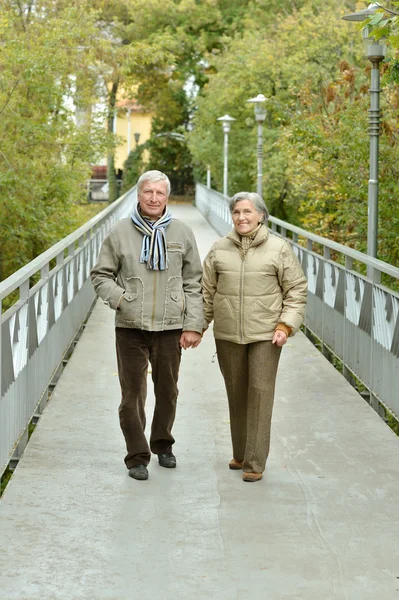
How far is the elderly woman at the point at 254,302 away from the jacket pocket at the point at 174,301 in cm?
23

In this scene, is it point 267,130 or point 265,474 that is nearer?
point 265,474

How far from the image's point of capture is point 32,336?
8.23 m

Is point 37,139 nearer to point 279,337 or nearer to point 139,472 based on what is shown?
point 139,472

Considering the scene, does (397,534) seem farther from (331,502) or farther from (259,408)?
(259,408)

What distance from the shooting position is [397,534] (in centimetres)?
586

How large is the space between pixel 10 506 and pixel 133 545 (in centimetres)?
96

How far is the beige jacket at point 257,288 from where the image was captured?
6.68 metres

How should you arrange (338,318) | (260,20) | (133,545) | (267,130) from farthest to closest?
(260,20) → (267,130) → (338,318) → (133,545)

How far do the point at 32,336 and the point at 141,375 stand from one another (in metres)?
1.64

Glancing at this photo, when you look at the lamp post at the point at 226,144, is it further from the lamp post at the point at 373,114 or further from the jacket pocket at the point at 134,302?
the jacket pocket at the point at 134,302

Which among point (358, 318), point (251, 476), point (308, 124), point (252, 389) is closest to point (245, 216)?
point (252, 389)

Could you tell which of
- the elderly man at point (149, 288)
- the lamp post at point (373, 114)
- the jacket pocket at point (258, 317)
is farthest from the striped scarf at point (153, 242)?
the lamp post at point (373, 114)

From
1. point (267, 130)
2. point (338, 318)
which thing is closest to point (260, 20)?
point (267, 130)

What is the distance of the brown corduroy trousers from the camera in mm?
6812
